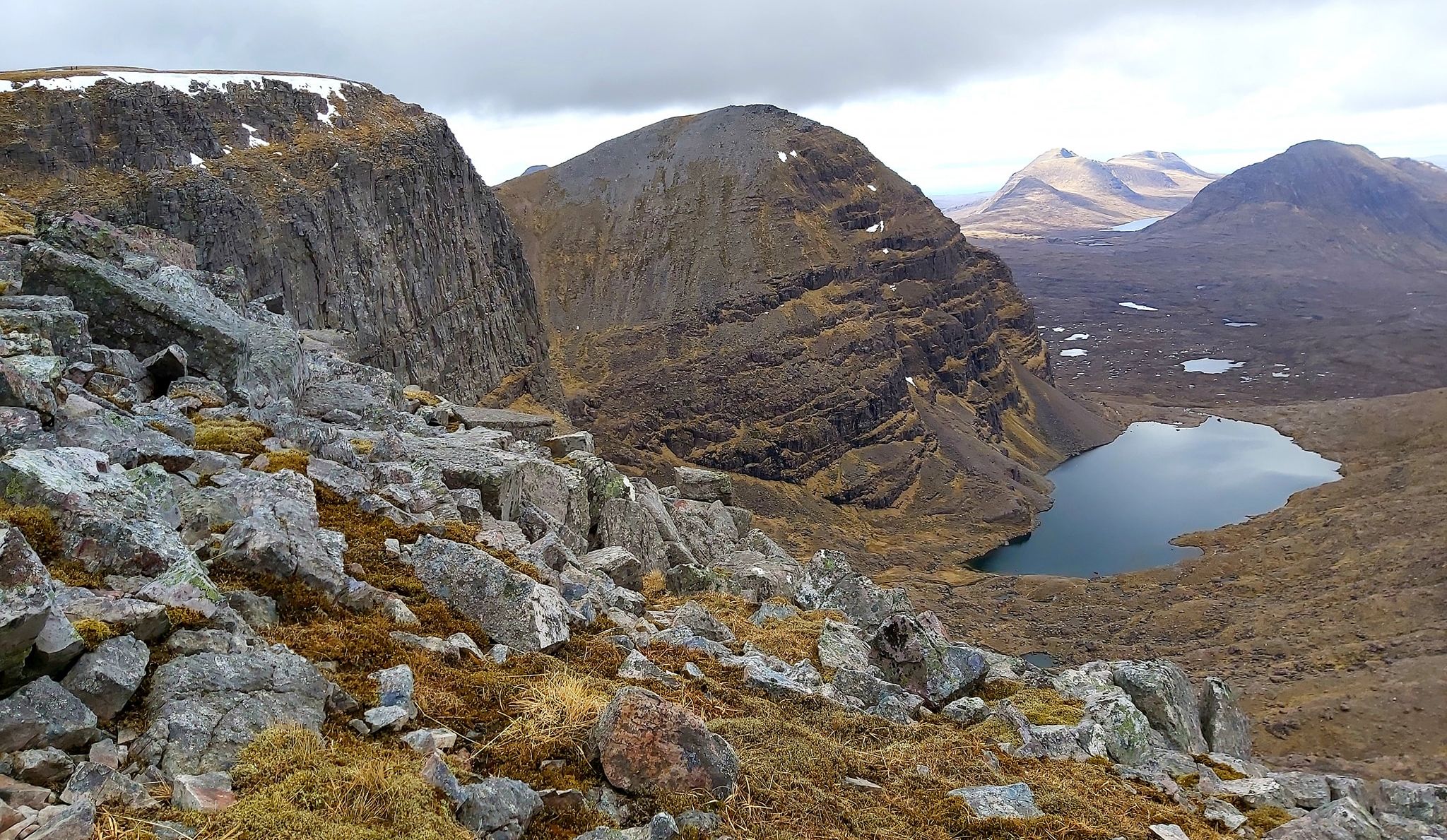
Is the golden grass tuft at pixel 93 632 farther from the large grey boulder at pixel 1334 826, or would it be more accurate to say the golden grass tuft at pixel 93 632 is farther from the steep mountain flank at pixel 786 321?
the steep mountain flank at pixel 786 321

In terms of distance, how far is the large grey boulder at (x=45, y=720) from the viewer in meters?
5.28

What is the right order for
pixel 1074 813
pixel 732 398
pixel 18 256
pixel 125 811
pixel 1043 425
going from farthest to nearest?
pixel 1043 425 → pixel 732 398 → pixel 18 256 → pixel 1074 813 → pixel 125 811

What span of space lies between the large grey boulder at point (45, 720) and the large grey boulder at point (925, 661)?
433 inches

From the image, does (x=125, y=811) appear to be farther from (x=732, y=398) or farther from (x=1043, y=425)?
(x=1043, y=425)

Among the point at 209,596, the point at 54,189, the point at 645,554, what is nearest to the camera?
the point at 209,596

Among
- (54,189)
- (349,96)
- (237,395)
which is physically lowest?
(237,395)

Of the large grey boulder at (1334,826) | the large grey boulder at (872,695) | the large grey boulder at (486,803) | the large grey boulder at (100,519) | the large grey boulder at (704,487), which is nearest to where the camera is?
the large grey boulder at (486,803)

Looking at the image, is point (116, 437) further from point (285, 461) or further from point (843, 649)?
point (843, 649)

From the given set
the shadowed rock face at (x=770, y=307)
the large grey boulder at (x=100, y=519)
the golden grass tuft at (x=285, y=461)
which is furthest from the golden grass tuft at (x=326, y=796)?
the shadowed rock face at (x=770, y=307)

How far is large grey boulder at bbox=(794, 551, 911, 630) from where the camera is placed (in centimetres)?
1920

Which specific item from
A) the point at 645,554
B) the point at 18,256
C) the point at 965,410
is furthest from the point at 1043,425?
the point at 18,256

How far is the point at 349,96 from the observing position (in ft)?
244

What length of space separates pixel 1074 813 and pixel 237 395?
50.9 ft

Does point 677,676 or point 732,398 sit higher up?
point 677,676
